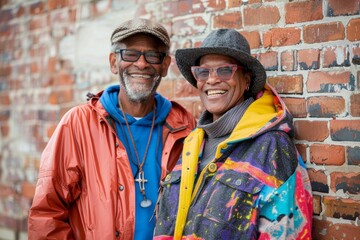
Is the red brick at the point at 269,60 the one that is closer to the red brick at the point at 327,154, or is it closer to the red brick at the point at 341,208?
the red brick at the point at 327,154

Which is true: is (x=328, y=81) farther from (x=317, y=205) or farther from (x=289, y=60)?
(x=317, y=205)

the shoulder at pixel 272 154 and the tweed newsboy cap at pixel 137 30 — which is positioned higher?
the tweed newsboy cap at pixel 137 30

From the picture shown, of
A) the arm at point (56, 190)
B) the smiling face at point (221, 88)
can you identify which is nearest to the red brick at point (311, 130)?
the smiling face at point (221, 88)

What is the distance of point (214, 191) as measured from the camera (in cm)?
215

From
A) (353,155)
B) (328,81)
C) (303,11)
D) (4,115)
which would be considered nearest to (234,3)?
(303,11)

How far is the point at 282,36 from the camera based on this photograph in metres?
2.48

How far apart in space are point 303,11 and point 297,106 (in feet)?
1.67

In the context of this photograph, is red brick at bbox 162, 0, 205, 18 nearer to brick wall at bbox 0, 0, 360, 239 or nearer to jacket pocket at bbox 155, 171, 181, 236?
brick wall at bbox 0, 0, 360, 239

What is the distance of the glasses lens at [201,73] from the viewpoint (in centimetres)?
238

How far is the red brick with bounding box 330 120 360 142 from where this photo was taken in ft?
7.27

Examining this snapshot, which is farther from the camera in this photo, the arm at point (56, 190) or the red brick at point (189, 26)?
the red brick at point (189, 26)

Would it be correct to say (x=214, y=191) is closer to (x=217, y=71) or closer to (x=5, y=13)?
(x=217, y=71)

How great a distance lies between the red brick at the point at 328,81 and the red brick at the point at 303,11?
30 cm

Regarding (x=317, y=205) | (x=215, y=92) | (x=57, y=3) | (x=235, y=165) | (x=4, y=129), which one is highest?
(x=57, y=3)
